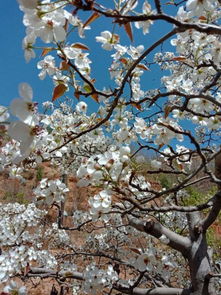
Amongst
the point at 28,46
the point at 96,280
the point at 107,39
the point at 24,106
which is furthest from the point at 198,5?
the point at 96,280

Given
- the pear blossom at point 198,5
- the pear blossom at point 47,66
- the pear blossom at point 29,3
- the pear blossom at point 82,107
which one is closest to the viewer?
the pear blossom at point 29,3

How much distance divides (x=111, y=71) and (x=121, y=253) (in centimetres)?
249

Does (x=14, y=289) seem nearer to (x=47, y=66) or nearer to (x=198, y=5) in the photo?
(x=47, y=66)

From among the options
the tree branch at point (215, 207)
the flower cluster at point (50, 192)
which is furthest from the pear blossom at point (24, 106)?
the tree branch at point (215, 207)

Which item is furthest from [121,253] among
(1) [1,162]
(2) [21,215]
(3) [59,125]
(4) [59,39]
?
(4) [59,39]

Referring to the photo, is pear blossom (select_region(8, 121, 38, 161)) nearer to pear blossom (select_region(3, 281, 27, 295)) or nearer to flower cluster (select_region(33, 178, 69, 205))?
flower cluster (select_region(33, 178, 69, 205))

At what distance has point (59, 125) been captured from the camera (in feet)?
7.39

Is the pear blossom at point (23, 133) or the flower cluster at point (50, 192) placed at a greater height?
the flower cluster at point (50, 192)

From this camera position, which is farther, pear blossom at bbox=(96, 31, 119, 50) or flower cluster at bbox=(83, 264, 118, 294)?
flower cluster at bbox=(83, 264, 118, 294)

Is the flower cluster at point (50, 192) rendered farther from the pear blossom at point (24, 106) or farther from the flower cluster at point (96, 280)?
the pear blossom at point (24, 106)

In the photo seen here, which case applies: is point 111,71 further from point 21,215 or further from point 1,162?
point 21,215

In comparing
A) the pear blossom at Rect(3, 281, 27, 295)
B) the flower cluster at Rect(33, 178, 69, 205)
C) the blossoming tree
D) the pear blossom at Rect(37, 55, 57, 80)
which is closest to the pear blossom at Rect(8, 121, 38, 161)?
the blossoming tree

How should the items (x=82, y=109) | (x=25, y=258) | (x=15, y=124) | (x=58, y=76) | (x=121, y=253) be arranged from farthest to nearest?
(x=121, y=253) < (x=82, y=109) < (x=25, y=258) < (x=58, y=76) < (x=15, y=124)

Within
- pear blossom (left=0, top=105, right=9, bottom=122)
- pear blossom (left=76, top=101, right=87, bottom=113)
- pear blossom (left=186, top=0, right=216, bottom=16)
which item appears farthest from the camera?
pear blossom (left=76, top=101, right=87, bottom=113)
